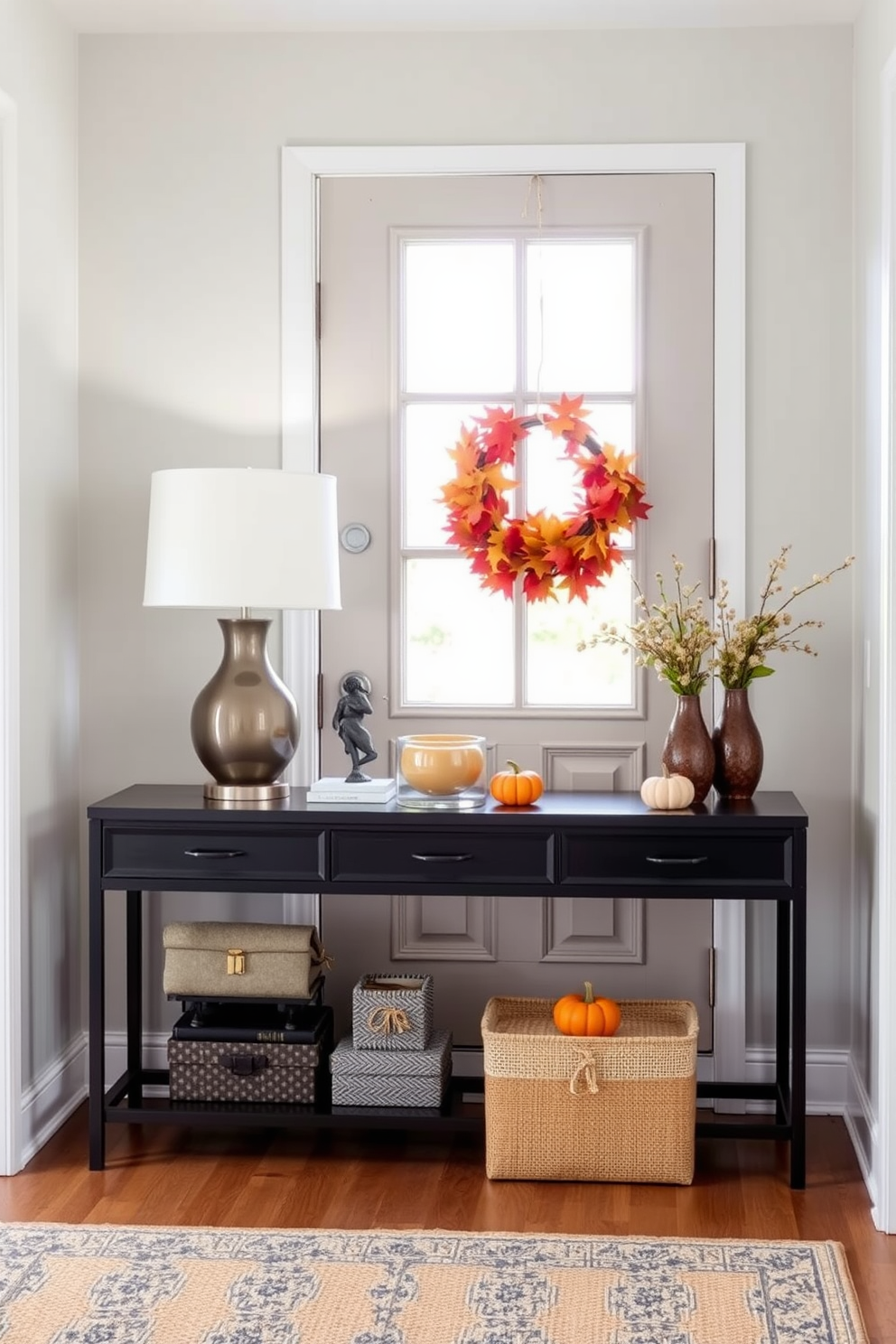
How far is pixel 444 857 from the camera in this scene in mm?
2811

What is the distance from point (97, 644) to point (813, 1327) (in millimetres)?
2183

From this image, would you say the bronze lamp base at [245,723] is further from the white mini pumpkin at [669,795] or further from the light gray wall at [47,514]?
the white mini pumpkin at [669,795]

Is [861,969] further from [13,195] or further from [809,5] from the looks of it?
[13,195]

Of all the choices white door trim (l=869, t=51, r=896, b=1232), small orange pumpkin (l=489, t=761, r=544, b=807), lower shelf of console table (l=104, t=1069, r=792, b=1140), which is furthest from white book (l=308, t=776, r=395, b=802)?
white door trim (l=869, t=51, r=896, b=1232)

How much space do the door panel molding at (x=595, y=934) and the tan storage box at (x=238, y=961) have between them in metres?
0.62

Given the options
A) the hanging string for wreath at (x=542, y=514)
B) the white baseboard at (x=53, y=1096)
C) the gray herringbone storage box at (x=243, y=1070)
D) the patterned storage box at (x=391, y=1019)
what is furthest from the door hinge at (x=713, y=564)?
the white baseboard at (x=53, y=1096)

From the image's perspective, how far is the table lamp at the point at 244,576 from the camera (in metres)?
2.84

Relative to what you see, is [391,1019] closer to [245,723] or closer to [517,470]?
[245,723]

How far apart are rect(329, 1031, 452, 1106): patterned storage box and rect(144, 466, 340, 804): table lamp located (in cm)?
62

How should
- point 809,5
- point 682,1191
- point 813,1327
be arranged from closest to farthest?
point 813,1327, point 682,1191, point 809,5

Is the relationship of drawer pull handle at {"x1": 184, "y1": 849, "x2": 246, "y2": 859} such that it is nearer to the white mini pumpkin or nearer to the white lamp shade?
the white lamp shade

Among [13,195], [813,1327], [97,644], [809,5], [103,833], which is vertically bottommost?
[813,1327]

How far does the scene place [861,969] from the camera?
309 cm

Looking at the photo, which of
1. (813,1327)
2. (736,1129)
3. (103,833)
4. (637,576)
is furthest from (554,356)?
(813,1327)
